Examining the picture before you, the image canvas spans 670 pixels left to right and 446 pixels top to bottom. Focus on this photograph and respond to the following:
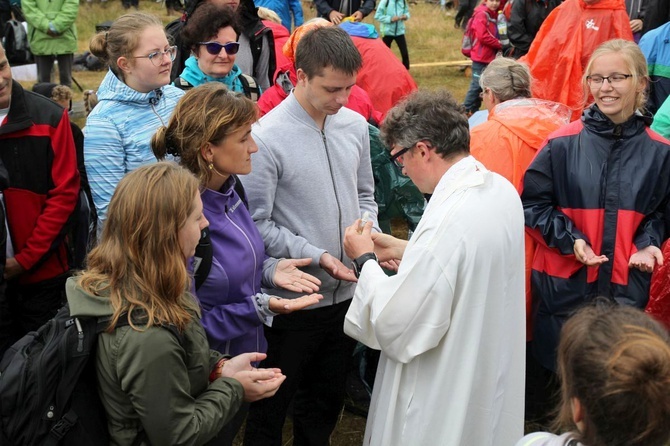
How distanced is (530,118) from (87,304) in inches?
108

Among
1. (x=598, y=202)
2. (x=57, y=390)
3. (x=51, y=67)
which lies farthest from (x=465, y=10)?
(x=57, y=390)

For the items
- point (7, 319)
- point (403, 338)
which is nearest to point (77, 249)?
point (7, 319)

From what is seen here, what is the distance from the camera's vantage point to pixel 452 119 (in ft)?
8.54

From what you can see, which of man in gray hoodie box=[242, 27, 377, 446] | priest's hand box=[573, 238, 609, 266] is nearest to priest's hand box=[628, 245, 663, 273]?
priest's hand box=[573, 238, 609, 266]

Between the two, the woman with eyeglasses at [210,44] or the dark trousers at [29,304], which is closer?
the dark trousers at [29,304]

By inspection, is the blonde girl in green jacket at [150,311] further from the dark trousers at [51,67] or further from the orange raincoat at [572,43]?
the dark trousers at [51,67]

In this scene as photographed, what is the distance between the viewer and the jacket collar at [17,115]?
3.39 metres

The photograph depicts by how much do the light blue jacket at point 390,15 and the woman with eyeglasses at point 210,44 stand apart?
8564mm

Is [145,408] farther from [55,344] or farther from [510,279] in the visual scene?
[510,279]

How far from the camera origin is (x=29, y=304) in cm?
362

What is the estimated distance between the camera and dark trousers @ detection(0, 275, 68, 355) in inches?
140

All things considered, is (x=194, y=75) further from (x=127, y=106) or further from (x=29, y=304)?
(x=29, y=304)

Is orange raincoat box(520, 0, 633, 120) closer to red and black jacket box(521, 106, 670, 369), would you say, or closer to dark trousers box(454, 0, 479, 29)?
red and black jacket box(521, 106, 670, 369)

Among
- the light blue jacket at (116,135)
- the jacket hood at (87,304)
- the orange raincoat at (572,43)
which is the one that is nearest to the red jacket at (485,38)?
the orange raincoat at (572,43)
